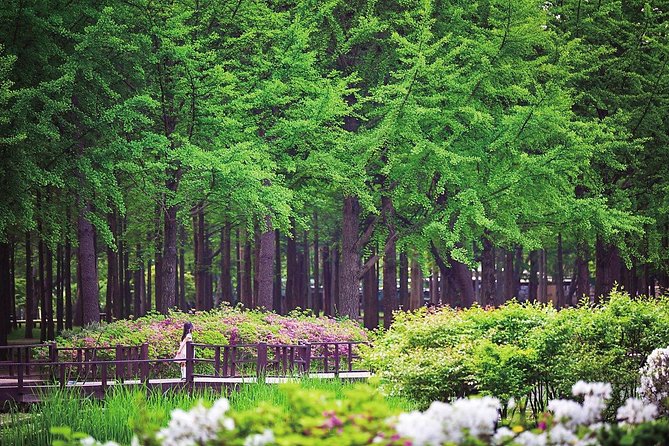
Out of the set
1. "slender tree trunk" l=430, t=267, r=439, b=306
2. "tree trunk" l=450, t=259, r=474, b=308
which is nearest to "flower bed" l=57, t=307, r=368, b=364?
"tree trunk" l=450, t=259, r=474, b=308

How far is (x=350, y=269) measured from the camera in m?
33.6

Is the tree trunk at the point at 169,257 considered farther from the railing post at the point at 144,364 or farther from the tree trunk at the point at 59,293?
the tree trunk at the point at 59,293

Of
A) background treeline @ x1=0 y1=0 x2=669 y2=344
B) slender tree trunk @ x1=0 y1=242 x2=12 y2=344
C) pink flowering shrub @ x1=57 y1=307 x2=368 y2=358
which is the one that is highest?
background treeline @ x1=0 y1=0 x2=669 y2=344

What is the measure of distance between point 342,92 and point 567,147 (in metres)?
8.10

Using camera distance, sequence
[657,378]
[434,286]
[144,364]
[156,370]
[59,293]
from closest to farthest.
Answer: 1. [657,378]
2. [144,364]
3. [156,370]
4. [59,293]
5. [434,286]

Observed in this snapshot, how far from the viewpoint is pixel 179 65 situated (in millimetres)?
28469

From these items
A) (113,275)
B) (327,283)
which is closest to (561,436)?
(113,275)

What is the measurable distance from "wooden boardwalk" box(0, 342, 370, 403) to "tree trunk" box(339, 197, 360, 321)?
780cm

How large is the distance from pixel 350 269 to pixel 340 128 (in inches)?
189

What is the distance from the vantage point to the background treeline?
27.1 meters

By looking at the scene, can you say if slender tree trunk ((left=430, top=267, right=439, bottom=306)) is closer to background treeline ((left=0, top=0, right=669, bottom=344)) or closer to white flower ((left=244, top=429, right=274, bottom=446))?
background treeline ((left=0, top=0, right=669, bottom=344))

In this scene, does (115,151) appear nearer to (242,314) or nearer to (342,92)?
(242,314)

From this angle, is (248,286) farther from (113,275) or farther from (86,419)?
(86,419)

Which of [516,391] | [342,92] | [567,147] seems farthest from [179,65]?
[516,391]
